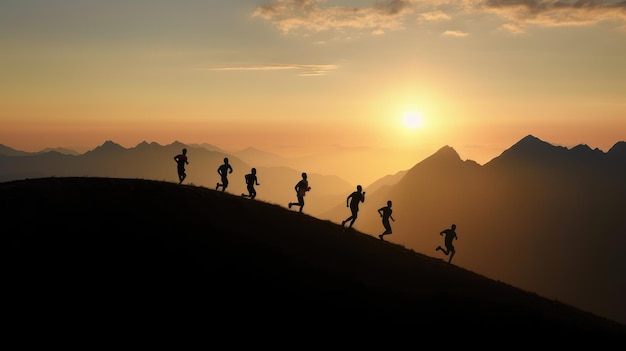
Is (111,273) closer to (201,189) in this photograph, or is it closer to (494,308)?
(201,189)

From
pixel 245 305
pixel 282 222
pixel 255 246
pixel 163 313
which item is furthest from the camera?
pixel 282 222

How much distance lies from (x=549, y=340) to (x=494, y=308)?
11.2 feet

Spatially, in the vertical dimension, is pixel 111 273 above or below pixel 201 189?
below

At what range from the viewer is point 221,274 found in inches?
949

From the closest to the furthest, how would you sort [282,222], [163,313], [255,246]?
[163,313]
[255,246]
[282,222]

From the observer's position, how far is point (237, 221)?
30.5 m

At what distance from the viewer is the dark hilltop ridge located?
69.6ft

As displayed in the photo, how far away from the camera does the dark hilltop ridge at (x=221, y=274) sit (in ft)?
69.6

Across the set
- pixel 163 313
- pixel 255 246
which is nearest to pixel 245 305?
pixel 163 313

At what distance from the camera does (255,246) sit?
2756cm

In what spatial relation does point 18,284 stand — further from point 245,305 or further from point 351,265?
point 351,265

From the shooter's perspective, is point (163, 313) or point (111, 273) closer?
point (163, 313)

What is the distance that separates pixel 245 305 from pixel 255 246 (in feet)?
18.6

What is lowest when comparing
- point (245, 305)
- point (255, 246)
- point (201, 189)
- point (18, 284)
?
point (18, 284)
